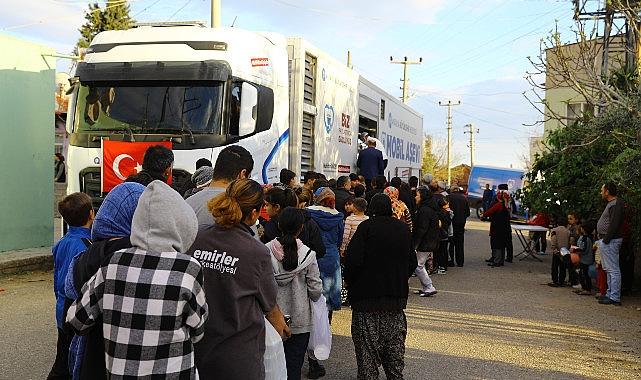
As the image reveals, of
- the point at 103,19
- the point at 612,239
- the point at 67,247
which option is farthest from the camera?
the point at 103,19

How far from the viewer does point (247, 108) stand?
1018cm

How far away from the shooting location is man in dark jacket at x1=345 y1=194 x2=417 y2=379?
6.05m

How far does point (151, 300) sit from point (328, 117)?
11.2m

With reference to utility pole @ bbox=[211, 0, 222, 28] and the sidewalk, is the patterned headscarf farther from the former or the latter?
utility pole @ bbox=[211, 0, 222, 28]

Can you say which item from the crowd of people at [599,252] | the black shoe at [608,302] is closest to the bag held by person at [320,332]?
the crowd of people at [599,252]

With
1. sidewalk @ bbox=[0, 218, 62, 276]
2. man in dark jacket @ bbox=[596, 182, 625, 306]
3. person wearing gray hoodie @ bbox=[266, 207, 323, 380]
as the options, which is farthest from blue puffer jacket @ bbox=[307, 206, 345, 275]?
sidewalk @ bbox=[0, 218, 62, 276]

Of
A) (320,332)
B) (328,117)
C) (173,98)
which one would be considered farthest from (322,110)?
(320,332)

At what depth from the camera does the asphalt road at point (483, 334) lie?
715 centimetres

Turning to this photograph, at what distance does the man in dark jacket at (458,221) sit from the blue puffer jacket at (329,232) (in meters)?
8.82

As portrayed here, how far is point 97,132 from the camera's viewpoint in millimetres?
10234

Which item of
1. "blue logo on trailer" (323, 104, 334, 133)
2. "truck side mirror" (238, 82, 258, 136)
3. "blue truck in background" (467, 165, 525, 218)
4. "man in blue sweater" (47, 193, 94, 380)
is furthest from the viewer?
"blue truck in background" (467, 165, 525, 218)

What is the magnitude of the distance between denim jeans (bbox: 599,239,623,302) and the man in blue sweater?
8625mm

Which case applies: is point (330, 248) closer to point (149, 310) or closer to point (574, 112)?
point (149, 310)

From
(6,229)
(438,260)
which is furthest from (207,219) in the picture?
(438,260)
